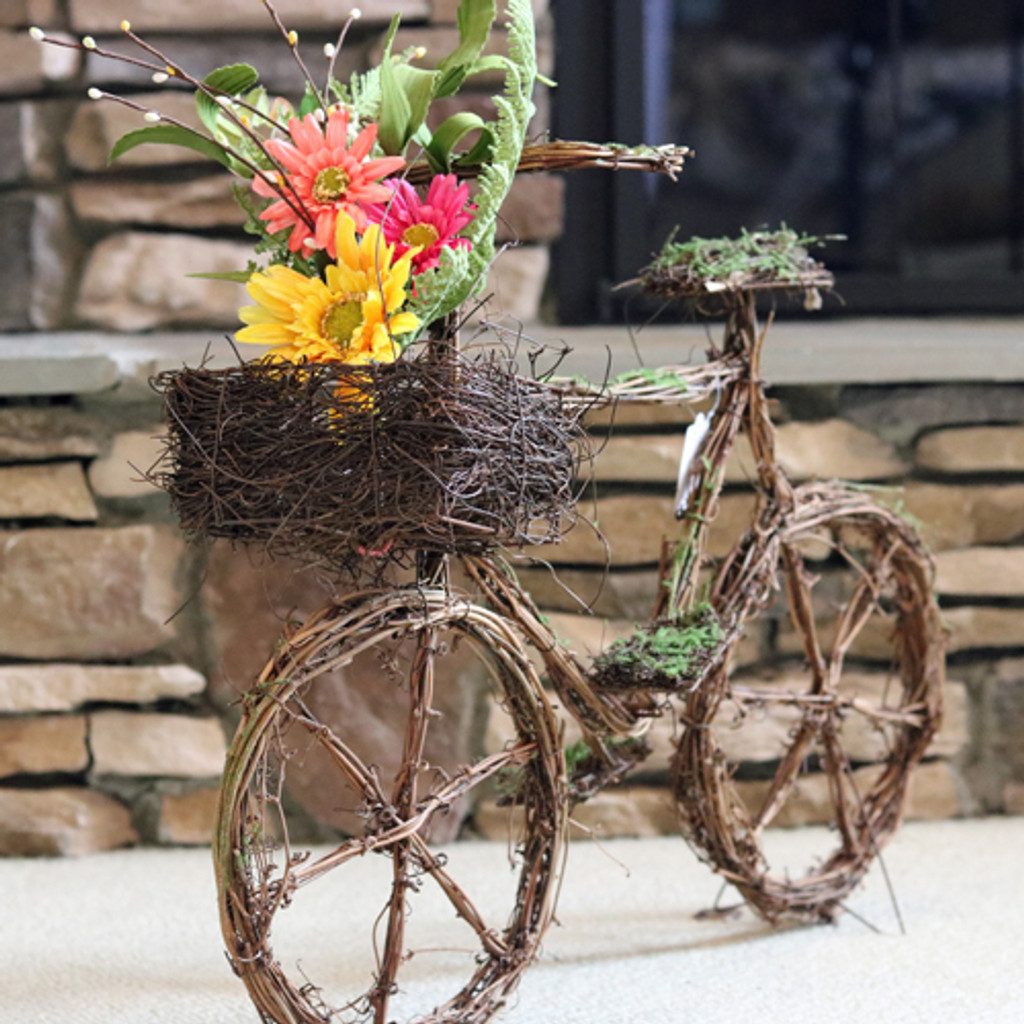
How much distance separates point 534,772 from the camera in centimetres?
108

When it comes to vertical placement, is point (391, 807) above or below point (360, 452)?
below

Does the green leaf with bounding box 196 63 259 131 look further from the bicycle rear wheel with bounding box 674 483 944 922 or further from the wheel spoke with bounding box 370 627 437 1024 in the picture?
the bicycle rear wheel with bounding box 674 483 944 922

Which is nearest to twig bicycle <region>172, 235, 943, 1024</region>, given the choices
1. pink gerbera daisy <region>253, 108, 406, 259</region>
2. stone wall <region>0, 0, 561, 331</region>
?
pink gerbera daisy <region>253, 108, 406, 259</region>

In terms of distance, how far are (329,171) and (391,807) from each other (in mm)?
483

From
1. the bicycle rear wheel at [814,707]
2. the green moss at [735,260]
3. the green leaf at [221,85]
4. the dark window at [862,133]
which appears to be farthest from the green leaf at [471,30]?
the dark window at [862,133]

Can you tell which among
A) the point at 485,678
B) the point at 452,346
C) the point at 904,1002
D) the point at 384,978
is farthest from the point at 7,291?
the point at 904,1002

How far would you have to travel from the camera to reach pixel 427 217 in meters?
0.88

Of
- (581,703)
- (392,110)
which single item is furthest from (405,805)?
(392,110)

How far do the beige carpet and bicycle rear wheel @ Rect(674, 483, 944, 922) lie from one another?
0.07 metres

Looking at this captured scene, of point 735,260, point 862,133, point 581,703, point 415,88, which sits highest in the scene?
point 862,133

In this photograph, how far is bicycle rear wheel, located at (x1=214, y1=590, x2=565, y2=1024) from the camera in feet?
3.00

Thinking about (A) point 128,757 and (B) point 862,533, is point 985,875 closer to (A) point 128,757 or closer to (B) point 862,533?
(B) point 862,533

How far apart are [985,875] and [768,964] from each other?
0.38m

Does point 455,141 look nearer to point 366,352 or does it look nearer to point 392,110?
point 392,110
